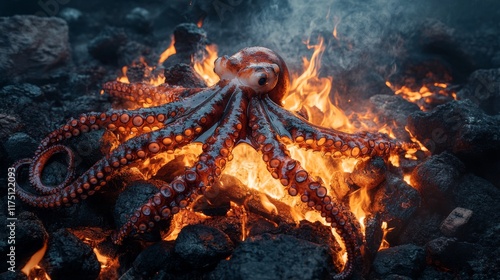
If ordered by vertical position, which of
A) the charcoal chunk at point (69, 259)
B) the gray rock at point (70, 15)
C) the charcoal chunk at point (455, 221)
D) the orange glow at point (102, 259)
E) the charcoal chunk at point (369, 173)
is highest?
the gray rock at point (70, 15)

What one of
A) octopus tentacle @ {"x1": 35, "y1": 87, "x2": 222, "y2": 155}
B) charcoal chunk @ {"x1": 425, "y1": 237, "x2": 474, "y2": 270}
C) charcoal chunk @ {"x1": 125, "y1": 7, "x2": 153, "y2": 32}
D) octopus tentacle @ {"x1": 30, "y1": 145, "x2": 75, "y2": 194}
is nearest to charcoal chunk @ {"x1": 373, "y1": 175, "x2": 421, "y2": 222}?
charcoal chunk @ {"x1": 425, "y1": 237, "x2": 474, "y2": 270}

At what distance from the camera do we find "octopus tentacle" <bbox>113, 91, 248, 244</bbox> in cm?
321

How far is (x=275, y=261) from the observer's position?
9.84ft

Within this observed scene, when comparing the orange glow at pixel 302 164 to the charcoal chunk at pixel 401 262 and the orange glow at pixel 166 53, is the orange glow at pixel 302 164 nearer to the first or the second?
the charcoal chunk at pixel 401 262

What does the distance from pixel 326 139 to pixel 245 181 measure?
4.07ft

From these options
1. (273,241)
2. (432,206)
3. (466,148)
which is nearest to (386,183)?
(432,206)

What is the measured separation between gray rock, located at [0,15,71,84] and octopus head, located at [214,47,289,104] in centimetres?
438

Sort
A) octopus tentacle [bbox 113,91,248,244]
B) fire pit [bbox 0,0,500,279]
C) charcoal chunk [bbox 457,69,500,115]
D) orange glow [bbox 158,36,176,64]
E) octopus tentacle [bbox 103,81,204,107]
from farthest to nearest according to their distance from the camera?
orange glow [bbox 158,36,176,64] < charcoal chunk [bbox 457,69,500,115] < octopus tentacle [bbox 103,81,204,107] < fire pit [bbox 0,0,500,279] < octopus tentacle [bbox 113,91,248,244]

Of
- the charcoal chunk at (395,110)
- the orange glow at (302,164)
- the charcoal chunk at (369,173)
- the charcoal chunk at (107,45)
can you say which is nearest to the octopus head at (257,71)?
the orange glow at (302,164)

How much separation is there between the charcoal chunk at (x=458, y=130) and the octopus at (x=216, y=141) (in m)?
0.65

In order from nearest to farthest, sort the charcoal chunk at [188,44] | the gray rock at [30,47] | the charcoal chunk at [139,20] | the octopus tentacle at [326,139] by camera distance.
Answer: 1. the octopus tentacle at [326,139]
2. the gray rock at [30,47]
3. the charcoal chunk at [188,44]
4. the charcoal chunk at [139,20]

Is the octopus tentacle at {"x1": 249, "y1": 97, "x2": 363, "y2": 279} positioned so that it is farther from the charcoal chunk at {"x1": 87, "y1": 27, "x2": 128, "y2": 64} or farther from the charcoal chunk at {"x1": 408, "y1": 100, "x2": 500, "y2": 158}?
the charcoal chunk at {"x1": 87, "y1": 27, "x2": 128, "y2": 64}

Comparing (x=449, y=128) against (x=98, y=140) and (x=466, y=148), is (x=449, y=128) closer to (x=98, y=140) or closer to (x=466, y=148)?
(x=466, y=148)

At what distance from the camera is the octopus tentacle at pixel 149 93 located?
468 centimetres
